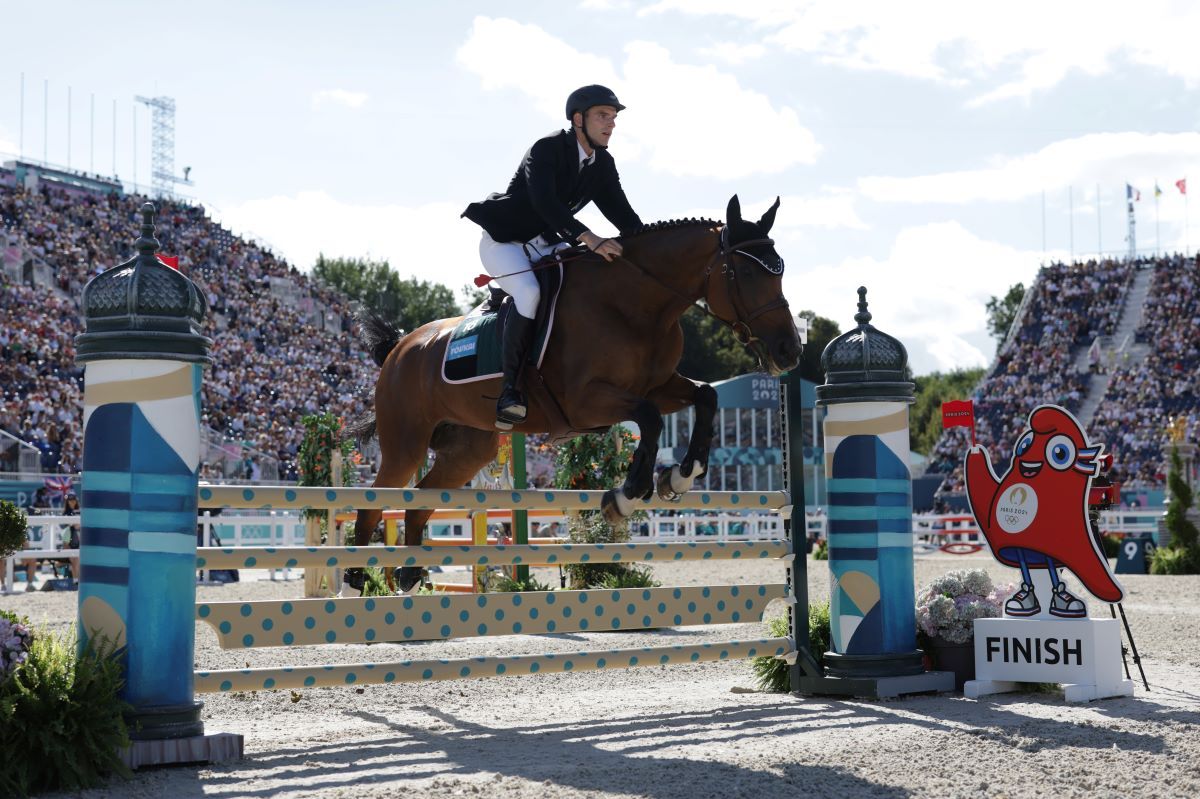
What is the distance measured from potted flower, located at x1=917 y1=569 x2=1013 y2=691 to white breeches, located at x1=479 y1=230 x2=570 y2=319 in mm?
2399

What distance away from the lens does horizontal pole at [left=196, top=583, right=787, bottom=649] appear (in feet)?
13.3

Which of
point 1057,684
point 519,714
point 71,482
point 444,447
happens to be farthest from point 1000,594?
point 71,482

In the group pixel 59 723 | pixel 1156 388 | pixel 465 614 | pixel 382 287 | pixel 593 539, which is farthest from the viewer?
pixel 382 287

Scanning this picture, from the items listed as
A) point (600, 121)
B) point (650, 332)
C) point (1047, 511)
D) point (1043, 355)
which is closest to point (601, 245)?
point (650, 332)

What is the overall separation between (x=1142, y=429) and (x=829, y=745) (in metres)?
29.5

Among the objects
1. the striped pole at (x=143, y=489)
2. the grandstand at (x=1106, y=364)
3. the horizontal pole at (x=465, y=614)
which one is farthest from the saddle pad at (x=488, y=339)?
the grandstand at (x=1106, y=364)

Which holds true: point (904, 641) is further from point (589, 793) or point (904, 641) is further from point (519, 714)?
point (589, 793)

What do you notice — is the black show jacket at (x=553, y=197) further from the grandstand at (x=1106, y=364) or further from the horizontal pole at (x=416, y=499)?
the grandstand at (x=1106, y=364)

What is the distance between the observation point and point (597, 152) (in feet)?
16.0


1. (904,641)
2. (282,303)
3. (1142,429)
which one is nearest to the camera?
(904,641)

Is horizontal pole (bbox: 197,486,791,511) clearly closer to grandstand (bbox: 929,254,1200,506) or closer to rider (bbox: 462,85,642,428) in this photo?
rider (bbox: 462,85,642,428)

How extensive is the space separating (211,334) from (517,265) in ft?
76.4

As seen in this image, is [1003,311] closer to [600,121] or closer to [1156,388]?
[1156,388]

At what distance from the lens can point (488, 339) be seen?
4.92m
